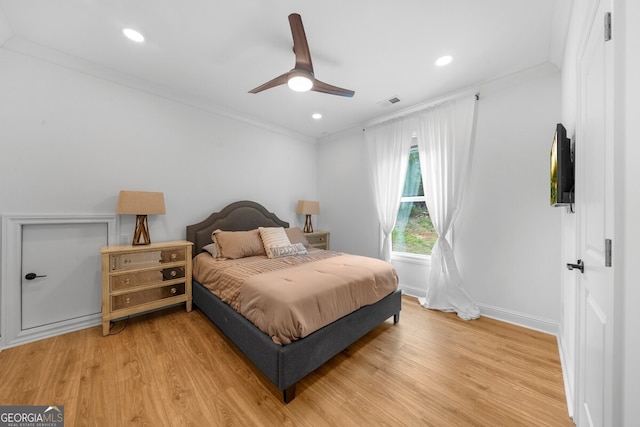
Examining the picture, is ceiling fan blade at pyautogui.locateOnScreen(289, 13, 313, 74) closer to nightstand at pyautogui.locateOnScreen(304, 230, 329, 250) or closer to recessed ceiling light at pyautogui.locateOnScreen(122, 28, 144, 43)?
recessed ceiling light at pyautogui.locateOnScreen(122, 28, 144, 43)

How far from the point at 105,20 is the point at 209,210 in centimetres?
211

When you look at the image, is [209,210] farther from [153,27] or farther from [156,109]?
[153,27]

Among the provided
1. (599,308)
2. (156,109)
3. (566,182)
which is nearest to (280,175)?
(156,109)

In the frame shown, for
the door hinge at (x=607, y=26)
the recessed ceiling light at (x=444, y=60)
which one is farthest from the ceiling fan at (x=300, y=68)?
the door hinge at (x=607, y=26)

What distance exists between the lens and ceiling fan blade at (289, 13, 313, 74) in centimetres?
160

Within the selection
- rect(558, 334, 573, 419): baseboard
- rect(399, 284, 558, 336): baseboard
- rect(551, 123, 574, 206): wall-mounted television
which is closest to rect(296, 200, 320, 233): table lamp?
rect(399, 284, 558, 336): baseboard

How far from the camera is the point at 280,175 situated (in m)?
4.16

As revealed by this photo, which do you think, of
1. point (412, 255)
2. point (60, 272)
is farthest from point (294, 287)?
point (60, 272)

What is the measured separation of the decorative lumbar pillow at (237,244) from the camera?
2.87 meters

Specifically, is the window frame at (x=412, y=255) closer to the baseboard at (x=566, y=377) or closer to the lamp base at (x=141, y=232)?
the baseboard at (x=566, y=377)

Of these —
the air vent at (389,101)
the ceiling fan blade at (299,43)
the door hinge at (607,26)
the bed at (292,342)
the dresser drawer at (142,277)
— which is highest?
the air vent at (389,101)

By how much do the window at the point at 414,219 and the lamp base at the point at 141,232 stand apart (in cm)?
333

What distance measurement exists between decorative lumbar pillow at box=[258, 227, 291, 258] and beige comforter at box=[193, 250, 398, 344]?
244 mm

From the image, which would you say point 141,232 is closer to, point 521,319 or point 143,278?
point 143,278
